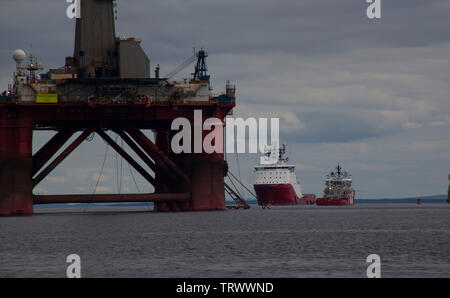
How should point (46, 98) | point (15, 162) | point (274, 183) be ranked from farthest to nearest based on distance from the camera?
point (274, 183), point (46, 98), point (15, 162)

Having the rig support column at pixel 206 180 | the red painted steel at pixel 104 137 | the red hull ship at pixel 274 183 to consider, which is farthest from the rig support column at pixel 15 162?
the red hull ship at pixel 274 183

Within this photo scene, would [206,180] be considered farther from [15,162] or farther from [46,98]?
[15,162]

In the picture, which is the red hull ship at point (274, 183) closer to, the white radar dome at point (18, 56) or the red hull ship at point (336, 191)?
the red hull ship at point (336, 191)

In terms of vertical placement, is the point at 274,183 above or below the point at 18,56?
below

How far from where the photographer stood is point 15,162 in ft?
243

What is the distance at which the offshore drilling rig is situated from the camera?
244ft

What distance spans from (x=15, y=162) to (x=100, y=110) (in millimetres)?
8225

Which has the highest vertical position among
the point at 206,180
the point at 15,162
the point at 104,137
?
the point at 104,137

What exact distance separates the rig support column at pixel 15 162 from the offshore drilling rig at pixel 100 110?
0.08 metres

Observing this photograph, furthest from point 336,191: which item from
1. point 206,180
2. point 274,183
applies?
point 206,180

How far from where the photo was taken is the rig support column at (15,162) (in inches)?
2899
